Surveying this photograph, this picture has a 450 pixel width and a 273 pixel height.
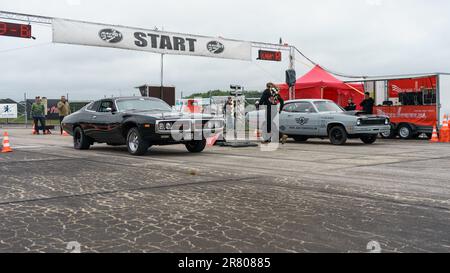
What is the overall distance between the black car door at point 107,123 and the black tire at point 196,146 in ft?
5.67

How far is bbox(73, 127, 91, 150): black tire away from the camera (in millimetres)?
12219

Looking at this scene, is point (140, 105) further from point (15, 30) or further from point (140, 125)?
point (15, 30)

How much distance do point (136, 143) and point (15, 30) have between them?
9335 millimetres

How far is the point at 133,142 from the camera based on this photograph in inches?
420

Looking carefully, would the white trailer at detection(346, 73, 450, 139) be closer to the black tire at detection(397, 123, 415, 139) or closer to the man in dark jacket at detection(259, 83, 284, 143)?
the black tire at detection(397, 123, 415, 139)

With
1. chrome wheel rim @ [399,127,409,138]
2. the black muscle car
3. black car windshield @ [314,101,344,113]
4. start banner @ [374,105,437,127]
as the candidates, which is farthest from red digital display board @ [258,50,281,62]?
the black muscle car

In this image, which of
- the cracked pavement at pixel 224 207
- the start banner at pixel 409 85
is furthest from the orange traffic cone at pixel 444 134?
the cracked pavement at pixel 224 207

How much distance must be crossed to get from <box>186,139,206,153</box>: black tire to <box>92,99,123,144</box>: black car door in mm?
1729

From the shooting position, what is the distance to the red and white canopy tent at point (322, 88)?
2206 cm

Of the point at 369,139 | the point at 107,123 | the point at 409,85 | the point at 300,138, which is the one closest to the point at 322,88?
the point at 409,85

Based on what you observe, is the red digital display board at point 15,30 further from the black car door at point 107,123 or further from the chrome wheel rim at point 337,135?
the chrome wheel rim at point 337,135
